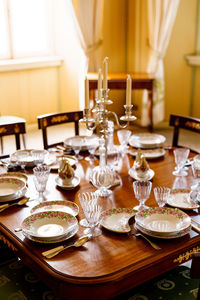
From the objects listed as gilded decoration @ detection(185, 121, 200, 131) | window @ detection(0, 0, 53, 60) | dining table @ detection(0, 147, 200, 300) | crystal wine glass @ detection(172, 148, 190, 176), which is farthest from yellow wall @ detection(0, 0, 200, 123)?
dining table @ detection(0, 147, 200, 300)

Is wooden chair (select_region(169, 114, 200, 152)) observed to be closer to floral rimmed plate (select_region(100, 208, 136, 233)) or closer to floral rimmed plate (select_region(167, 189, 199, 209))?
floral rimmed plate (select_region(167, 189, 199, 209))

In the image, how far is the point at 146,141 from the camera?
7.96ft

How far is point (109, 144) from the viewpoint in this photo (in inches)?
89.5

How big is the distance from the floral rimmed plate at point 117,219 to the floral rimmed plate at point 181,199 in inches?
7.6

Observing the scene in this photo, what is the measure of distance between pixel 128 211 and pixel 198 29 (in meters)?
3.36

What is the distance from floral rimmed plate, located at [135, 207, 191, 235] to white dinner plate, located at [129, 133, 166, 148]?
31.8 inches

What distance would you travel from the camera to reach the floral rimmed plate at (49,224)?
143 cm

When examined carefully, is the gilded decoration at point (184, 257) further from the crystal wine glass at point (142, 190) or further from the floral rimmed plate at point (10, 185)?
the floral rimmed plate at point (10, 185)

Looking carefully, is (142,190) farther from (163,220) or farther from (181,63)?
(181,63)

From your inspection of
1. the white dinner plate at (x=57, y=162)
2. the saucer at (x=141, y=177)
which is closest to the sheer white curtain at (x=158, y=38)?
the white dinner plate at (x=57, y=162)

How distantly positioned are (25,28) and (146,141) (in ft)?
9.03

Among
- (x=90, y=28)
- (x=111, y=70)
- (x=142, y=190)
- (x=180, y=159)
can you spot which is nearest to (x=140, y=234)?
(x=142, y=190)

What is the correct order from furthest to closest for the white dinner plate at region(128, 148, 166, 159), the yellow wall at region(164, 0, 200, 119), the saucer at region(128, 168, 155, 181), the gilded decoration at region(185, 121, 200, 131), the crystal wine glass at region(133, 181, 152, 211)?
the yellow wall at region(164, 0, 200, 119), the gilded decoration at region(185, 121, 200, 131), the white dinner plate at region(128, 148, 166, 159), the saucer at region(128, 168, 155, 181), the crystal wine glass at region(133, 181, 152, 211)

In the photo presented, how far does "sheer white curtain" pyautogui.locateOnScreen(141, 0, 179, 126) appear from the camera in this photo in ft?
14.0
